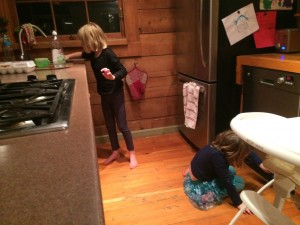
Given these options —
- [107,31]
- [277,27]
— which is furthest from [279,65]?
[107,31]

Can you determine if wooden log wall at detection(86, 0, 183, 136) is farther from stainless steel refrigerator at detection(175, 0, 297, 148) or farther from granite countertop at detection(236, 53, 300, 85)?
granite countertop at detection(236, 53, 300, 85)

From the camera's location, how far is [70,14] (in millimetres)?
2262

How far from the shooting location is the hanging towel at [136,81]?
2.40 metres

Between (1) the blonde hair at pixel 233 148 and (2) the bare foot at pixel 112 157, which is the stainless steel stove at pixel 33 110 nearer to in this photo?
(1) the blonde hair at pixel 233 148

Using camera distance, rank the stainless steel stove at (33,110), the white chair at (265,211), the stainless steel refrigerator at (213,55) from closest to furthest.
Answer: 1. the stainless steel stove at (33,110)
2. the white chair at (265,211)
3. the stainless steel refrigerator at (213,55)

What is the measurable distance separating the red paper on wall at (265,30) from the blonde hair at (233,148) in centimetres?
82

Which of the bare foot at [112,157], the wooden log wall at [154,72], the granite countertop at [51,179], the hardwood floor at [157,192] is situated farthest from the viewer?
the wooden log wall at [154,72]

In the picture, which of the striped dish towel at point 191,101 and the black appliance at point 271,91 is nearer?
the black appliance at point 271,91

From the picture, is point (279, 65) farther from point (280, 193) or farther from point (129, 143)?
point (129, 143)

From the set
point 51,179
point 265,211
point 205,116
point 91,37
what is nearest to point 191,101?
point 205,116

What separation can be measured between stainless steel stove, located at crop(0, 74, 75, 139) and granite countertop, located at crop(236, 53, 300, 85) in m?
1.12

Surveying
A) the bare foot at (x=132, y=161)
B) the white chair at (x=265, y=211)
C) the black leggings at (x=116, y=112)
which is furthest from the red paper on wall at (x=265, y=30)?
the white chair at (x=265, y=211)

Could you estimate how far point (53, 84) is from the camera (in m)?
1.15

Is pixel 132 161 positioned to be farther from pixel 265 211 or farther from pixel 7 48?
pixel 265 211
